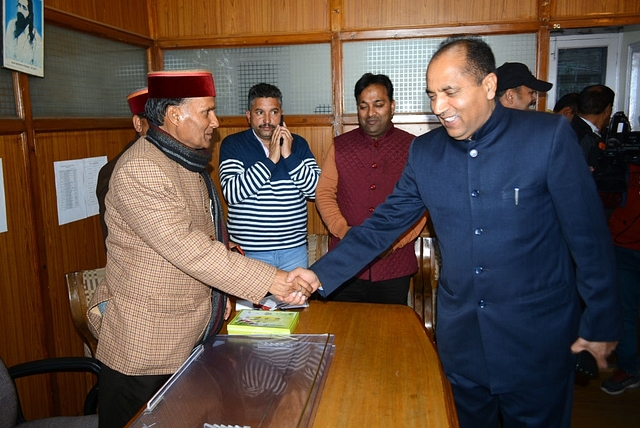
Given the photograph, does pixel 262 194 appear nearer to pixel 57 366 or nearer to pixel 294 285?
pixel 294 285

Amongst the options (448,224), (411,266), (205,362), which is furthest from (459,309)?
(411,266)

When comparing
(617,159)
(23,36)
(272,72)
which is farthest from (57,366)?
(617,159)

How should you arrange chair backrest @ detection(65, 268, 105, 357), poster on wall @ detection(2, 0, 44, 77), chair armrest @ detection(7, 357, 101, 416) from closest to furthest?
A: chair armrest @ detection(7, 357, 101, 416) → poster on wall @ detection(2, 0, 44, 77) → chair backrest @ detection(65, 268, 105, 357)

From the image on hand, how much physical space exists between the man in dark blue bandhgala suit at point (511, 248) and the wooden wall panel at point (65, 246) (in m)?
2.12

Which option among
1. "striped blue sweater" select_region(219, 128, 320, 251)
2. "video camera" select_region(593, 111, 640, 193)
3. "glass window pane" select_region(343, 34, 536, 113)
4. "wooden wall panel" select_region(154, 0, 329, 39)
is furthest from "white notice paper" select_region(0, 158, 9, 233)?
"video camera" select_region(593, 111, 640, 193)

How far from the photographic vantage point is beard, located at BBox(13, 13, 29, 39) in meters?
2.46

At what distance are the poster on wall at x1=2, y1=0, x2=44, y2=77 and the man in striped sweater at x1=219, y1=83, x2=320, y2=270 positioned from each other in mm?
1078

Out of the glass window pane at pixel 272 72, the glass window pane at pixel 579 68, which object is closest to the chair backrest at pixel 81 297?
the glass window pane at pixel 272 72

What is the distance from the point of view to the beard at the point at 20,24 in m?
2.46

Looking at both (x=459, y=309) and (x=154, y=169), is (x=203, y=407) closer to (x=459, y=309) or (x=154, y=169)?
(x=154, y=169)

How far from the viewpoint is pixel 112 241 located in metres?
1.79

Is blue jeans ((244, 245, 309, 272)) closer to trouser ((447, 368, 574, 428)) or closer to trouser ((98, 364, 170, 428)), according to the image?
trouser ((98, 364, 170, 428))

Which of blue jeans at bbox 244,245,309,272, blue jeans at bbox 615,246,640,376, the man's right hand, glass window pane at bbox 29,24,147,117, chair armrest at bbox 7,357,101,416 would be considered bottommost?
blue jeans at bbox 615,246,640,376

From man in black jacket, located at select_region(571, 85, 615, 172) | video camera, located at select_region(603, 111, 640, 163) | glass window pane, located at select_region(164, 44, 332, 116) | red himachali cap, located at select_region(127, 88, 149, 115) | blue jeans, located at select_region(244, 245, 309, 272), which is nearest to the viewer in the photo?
red himachali cap, located at select_region(127, 88, 149, 115)
